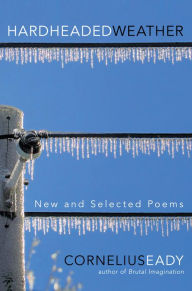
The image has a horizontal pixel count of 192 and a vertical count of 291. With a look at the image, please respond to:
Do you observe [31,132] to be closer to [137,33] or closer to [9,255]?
[9,255]

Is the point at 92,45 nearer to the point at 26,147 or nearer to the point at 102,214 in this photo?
the point at 26,147

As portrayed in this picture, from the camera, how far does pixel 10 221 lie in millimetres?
6184

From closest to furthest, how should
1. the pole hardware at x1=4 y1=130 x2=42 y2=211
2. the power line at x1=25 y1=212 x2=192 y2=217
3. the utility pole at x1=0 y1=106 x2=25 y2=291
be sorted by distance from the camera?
the pole hardware at x1=4 y1=130 x2=42 y2=211 → the utility pole at x1=0 y1=106 x2=25 y2=291 → the power line at x1=25 y1=212 x2=192 y2=217

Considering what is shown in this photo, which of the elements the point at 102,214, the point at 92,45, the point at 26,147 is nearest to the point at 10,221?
Answer: the point at 26,147

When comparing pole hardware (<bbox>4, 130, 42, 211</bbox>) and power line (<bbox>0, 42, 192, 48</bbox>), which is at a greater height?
power line (<bbox>0, 42, 192, 48</bbox>)

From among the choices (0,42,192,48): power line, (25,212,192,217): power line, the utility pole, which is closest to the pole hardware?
the utility pole

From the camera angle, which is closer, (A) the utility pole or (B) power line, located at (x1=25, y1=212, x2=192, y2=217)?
(A) the utility pole

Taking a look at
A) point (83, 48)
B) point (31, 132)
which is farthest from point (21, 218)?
point (83, 48)

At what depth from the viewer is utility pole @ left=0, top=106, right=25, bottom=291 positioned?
5848mm

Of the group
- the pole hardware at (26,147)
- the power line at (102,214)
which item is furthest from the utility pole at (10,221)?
the power line at (102,214)

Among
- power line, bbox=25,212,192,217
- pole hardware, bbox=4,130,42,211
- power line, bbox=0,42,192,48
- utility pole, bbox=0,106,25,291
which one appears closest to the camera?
pole hardware, bbox=4,130,42,211

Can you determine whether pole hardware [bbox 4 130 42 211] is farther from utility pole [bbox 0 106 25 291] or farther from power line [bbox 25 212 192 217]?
power line [bbox 25 212 192 217]

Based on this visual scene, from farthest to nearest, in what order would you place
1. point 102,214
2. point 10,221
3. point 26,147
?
point 102,214
point 10,221
point 26,147

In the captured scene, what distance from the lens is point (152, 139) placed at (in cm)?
745
